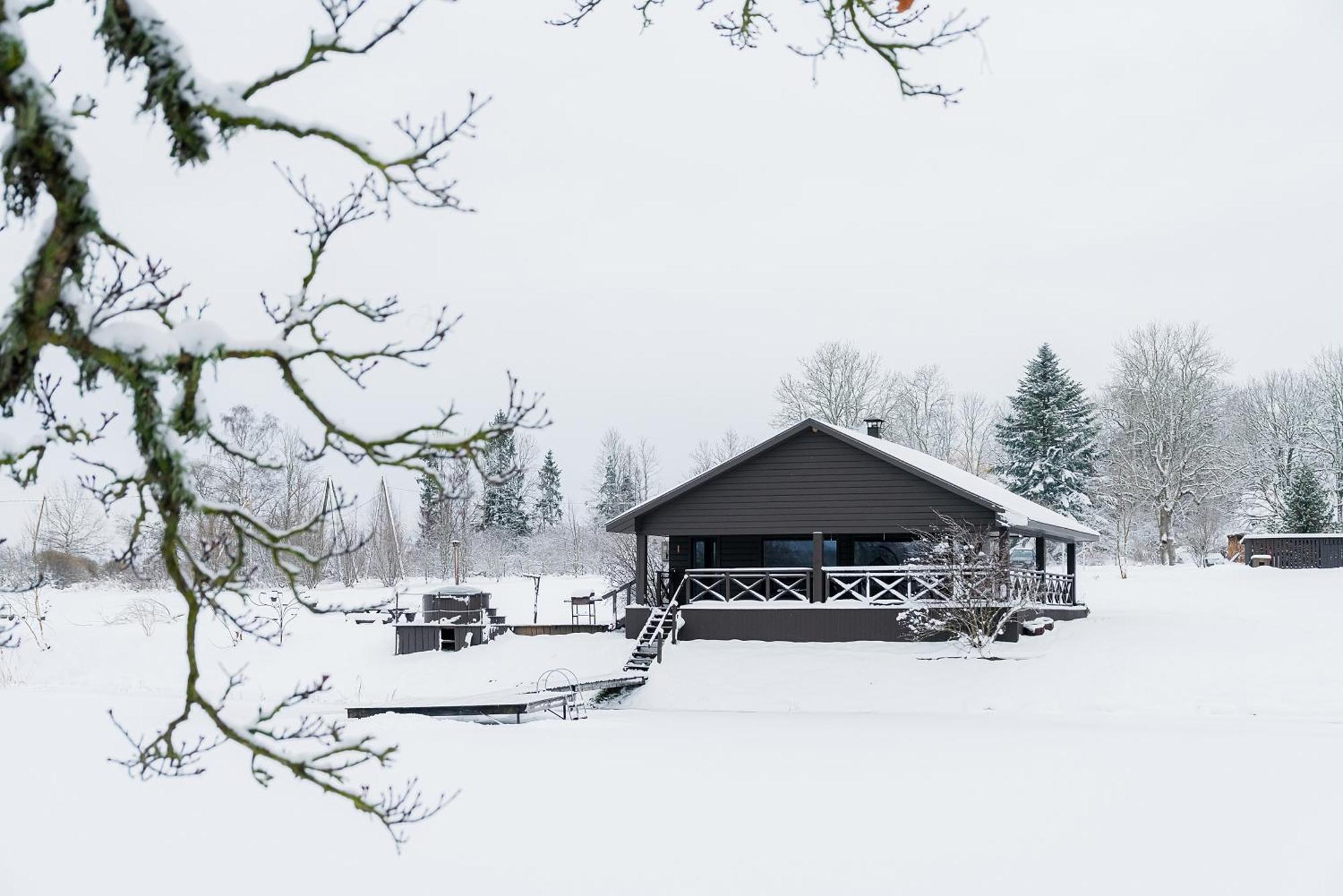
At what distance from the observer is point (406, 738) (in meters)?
12.5

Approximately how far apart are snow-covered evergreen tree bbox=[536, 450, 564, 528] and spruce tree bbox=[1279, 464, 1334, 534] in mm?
40486

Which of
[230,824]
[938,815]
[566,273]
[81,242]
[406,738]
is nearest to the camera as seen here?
[81,242]

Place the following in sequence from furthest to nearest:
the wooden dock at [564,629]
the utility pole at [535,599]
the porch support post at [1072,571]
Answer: the utility pole at [535,599] < the porch support post at [1072,571] < the wooden dock at [564,629]

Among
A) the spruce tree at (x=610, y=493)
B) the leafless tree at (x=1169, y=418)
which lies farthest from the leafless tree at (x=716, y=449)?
the leafless tree at (x=1169, y=418)

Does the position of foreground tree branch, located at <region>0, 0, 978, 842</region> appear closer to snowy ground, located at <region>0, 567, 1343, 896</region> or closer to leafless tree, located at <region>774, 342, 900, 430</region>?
snowy ground, located at <region>0, 567, 1343, 896</region>

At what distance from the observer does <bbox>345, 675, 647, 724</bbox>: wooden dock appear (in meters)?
15.8

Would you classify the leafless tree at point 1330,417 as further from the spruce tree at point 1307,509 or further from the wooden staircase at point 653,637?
the wooden staircase at point 653,637

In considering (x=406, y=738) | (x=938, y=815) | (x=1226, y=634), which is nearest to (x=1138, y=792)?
(x=938, y=815)

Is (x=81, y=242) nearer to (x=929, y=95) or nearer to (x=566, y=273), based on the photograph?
(x=929, y=95)

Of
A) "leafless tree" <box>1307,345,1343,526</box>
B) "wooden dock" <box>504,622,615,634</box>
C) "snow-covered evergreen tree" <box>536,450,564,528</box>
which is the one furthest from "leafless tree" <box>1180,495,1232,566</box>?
"snow-covered evergreen tree" <box>536,450,564,528</box>

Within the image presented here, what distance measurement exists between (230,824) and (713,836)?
400cm

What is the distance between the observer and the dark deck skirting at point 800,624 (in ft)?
70.5

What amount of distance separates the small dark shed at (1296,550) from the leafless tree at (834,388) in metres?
14.5

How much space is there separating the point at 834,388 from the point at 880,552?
20.7 m
